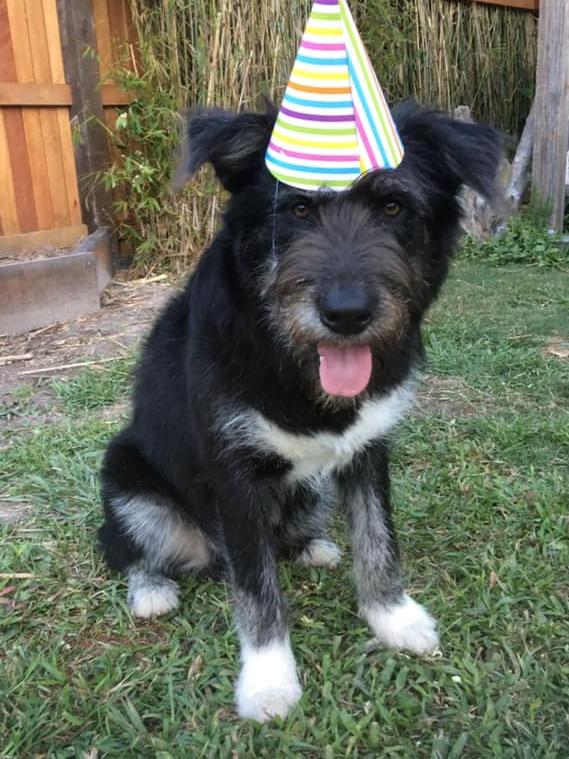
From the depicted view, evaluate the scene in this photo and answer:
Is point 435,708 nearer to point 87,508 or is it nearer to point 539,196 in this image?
point 87,508

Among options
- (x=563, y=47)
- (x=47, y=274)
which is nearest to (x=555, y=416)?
(x=47, y=274)

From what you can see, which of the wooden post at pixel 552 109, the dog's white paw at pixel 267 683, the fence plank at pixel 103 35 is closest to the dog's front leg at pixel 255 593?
the dog's white paw at pixel 267 683

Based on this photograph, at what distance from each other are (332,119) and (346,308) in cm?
51

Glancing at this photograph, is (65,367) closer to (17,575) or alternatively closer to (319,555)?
(17,575)

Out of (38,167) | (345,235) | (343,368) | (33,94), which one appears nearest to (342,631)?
(343,368)

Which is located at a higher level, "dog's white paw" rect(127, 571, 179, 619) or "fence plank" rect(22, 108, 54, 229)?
"fence plank" rect(22, 108, 54, 229)

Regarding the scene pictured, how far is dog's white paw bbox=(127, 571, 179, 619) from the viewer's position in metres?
2.45

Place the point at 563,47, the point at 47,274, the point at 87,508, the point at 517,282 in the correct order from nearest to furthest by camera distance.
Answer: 1. the point at 87,508
2. the point at 47,274
3. the point at 517,282
4. the point at 563,47

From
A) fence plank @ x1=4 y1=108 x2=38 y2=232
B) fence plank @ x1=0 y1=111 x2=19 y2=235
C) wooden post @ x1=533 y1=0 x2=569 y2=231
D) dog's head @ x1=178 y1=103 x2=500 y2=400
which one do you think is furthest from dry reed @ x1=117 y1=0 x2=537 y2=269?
dog's head @ x1=178 y1=103 x2=500 y2=400

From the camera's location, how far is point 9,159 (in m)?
5.93

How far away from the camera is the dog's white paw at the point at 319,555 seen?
2723 mm

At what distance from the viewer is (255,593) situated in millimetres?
2111

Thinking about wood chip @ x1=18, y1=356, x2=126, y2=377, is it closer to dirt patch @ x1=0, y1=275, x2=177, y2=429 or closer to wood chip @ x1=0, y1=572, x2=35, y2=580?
dirt patch @ x1=0, y1=275, x2=177, y2=429

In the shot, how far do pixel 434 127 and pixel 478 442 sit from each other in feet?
6.21
